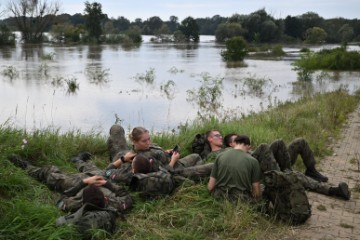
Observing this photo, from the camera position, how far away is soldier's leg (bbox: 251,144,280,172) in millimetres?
4832

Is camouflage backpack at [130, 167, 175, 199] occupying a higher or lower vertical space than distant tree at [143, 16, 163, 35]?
lower

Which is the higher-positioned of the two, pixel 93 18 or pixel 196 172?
pixel 93 18

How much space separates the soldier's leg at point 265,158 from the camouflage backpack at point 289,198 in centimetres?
27

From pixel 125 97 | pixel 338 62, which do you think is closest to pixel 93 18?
pixel 338 62

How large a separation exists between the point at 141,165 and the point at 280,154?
70.7 inches

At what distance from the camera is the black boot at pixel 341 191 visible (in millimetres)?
5266

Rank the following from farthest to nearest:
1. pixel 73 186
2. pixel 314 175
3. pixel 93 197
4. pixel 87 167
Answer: pixel 314 175 < pixel 87 167 < pixel 73 186 < pixel 93 197

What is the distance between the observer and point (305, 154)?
5887 mm

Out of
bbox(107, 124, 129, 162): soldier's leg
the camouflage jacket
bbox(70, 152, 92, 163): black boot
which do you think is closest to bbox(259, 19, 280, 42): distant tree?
bbox(107, 124, 129, 162): soldier's leg

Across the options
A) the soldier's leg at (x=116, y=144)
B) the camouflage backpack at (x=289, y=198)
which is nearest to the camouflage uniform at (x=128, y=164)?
the soldier's leg at (x=116, y=144)

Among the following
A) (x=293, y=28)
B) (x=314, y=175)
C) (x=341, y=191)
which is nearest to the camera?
(x=341, y=191)

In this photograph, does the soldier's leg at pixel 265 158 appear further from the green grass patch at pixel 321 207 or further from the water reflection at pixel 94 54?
the water reflection at pixel 94 54

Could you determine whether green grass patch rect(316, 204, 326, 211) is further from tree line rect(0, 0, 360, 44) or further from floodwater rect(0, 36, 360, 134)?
tree line rect(0, 0, 360, 44)

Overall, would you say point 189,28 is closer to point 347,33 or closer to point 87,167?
point 347,33
